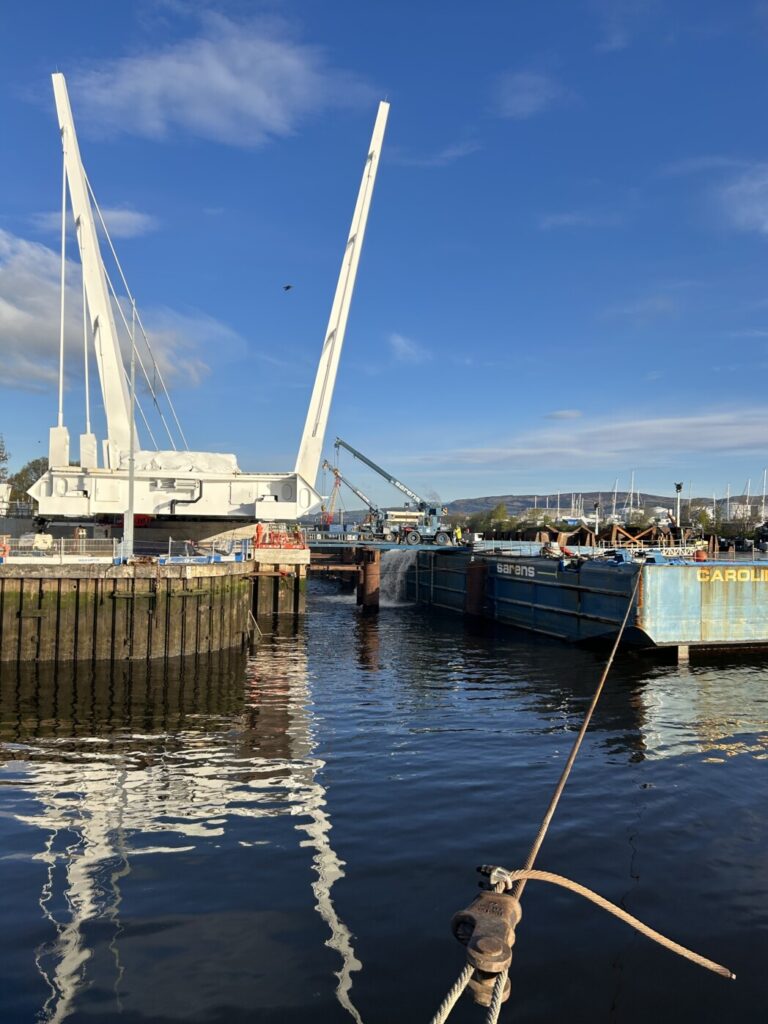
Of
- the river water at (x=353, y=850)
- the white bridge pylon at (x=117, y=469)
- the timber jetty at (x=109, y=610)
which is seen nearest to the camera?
the river water at (x=353, y=850)

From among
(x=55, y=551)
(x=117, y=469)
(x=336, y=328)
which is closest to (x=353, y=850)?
(x=55, y=551)

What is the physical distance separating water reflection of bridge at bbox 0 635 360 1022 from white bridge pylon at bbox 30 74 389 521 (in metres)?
19.5

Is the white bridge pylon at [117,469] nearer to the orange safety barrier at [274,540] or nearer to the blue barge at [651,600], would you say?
the orange safety barrier at [274,540]

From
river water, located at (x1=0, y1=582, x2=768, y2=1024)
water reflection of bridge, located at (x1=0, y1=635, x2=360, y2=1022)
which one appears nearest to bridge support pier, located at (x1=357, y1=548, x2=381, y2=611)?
water reflection of bridge, located at (x1=0, y1=635, x2=360, y2=1022)

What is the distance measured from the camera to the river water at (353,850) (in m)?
9.38

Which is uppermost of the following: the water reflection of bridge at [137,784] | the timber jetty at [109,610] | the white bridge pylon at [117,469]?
A: the white bridge pylon at [117,469]

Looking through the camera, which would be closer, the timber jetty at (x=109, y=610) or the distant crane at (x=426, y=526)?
the timber jetty at (x=109, y=610)

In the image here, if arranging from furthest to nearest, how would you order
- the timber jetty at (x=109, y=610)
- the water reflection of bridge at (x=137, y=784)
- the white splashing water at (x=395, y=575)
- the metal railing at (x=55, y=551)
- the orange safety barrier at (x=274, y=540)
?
the white splashing water at (x=395, y=575) → the orange safety barrier at (x=274, y=540) → the metal railing at (x=55, y=551) → the timber jetty at (x=109, y=610) → the water reflection of bridge at (x=137, y=784)

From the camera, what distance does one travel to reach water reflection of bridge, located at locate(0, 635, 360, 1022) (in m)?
10.5

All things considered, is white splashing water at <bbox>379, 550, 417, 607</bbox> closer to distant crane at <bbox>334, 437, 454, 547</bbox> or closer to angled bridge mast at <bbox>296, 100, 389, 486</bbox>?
distant crane at <bbox>334, 437, 454, 547</bbox>

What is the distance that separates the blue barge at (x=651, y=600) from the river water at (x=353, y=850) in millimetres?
10175

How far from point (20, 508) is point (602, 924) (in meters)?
67.9

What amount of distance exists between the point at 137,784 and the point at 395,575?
6797cm

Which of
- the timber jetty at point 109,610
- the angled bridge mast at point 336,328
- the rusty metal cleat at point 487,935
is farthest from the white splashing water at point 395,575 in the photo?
the rusty metal cleat at point 487,935
